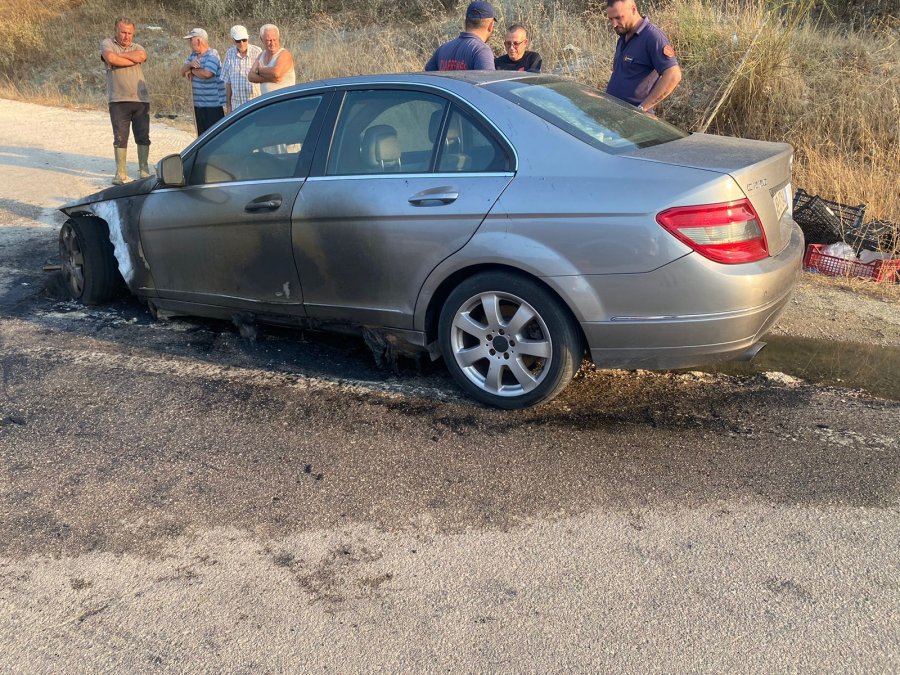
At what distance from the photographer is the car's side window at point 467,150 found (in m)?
3.89

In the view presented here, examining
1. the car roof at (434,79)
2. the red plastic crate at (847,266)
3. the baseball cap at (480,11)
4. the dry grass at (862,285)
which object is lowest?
the dry grass at (862,285)

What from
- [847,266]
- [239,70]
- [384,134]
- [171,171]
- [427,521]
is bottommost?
[427,521]

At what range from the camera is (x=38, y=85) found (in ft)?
77.6

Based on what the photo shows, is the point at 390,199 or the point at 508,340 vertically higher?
the point at 390,199

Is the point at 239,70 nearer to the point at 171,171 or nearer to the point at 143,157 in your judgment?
the point at 143,157

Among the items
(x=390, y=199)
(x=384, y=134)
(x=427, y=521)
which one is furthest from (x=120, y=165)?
(x=427, y=521)

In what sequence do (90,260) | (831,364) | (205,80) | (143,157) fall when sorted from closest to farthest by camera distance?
1. (831,364)
2. (90,260)
3. (205,80)
4. (143,157)

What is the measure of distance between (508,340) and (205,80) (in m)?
6.90

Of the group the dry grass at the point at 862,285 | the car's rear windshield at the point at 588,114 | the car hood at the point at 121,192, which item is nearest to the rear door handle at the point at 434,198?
the car's rear windshield at the point at 588,114

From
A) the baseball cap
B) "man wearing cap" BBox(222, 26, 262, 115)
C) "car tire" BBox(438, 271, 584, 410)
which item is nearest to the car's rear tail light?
"car tire" BBox(438, 271, 584, 410)

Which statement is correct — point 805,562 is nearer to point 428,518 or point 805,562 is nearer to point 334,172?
point 428,518

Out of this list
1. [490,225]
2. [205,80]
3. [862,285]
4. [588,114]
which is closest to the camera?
[490,225]

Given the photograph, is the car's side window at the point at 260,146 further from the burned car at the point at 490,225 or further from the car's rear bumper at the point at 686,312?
the car's rear bumper at the point at 686,312

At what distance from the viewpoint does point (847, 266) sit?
6.19m
